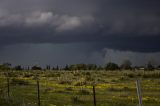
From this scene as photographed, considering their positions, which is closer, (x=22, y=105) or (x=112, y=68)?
(x=22, y=105)

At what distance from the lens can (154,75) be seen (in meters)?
73.7

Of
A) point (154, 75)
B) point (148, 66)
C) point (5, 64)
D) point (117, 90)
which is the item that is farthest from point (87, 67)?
point (117, 90)

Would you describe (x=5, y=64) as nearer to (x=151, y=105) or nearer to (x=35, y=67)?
(x=35, y=67)

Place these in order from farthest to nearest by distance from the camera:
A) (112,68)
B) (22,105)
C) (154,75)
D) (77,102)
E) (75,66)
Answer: (75,66), (112,68), (154,75), (77,102), (22,105)

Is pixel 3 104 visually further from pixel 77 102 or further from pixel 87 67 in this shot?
pixel 87 67

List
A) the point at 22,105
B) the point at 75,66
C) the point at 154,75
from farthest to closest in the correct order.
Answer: the point at 75,66
the point at 154,75
the point at 22,105

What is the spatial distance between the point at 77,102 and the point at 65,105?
2286 millimetres

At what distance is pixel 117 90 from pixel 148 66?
96.5 m

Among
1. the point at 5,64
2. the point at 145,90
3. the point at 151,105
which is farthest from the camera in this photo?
the point at 5,64

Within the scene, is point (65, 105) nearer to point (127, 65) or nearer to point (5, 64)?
point (5, 64)

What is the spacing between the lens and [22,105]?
20.7m

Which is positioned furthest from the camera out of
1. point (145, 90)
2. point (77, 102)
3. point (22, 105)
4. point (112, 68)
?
point (112, 68)

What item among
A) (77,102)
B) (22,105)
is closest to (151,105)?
(77,102)

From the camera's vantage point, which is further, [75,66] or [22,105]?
[75,66]
